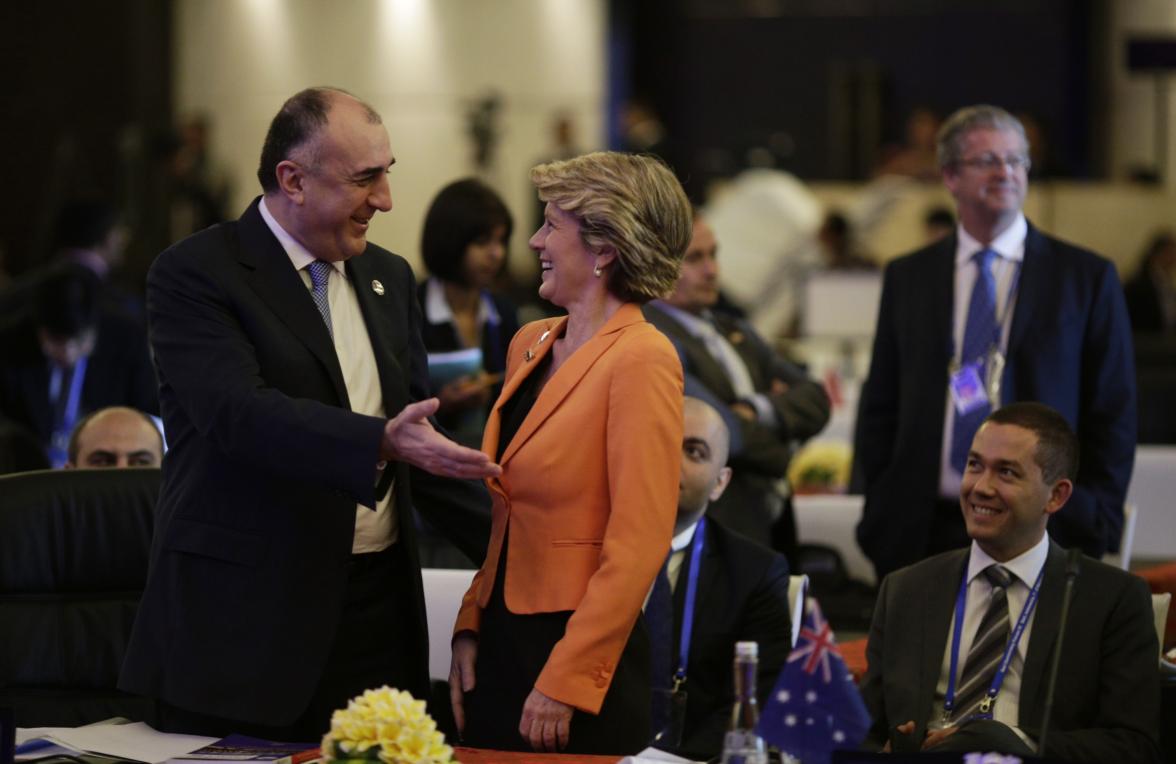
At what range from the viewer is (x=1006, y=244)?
13.4 ft

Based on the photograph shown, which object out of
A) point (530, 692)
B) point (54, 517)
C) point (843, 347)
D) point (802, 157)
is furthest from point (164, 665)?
point (802, 157)

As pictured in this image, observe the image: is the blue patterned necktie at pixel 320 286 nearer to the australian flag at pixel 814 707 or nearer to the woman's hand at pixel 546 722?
the woman's hand at pixel 546 722

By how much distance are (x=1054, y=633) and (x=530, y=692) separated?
99 centimetres

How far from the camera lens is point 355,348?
276 cm

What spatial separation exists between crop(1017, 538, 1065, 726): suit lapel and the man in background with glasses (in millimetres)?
869

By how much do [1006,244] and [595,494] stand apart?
1.88 meters

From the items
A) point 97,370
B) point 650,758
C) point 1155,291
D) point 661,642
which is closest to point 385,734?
point 650,758

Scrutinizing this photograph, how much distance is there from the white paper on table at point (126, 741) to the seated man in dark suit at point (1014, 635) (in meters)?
1.17

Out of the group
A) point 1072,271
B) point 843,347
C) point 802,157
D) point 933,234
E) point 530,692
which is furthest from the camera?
point 802,157

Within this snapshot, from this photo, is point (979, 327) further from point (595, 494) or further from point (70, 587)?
point (70, 587)

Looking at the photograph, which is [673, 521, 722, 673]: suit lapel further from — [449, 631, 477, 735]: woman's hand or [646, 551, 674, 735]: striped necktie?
[449, 631, 477, 735]: woman's hand

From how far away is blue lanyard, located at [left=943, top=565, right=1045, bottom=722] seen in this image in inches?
118

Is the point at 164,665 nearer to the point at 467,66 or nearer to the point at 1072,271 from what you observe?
the point at 1072,271

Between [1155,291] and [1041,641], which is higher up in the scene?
[1155,291]
